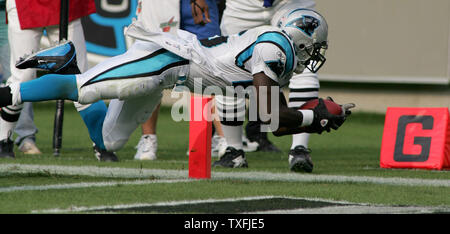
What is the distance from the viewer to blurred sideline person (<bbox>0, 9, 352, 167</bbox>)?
4.14 meters

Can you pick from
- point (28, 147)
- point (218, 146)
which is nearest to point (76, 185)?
point (28, 147)

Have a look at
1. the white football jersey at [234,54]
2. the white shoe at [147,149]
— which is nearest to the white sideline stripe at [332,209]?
the white football jersey at [234,54]

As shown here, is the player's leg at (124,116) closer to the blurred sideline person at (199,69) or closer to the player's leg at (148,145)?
the blurred sideline person at (199,69)

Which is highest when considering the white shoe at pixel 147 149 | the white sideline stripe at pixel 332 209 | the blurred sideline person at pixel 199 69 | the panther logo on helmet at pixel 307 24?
the panther logo on helmet at pixel 307 24

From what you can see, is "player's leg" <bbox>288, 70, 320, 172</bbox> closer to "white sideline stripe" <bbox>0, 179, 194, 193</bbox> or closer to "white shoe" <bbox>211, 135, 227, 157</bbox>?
"white shoe" <bbox>211, 135, 227, 157</bbox>

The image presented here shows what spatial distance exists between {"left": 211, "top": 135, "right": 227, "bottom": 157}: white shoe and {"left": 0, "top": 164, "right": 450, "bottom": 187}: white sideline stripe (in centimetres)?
99

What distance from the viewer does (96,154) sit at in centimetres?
530

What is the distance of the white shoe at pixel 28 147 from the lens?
5.79 meters

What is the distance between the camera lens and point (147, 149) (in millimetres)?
5613

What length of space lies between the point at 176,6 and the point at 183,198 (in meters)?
2.48

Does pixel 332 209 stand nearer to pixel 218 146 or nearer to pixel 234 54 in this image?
pixel 234 54

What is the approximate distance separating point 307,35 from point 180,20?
1.69 m

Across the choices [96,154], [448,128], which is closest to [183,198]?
[96,154]

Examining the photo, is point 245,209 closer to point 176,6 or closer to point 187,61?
point 187,61
